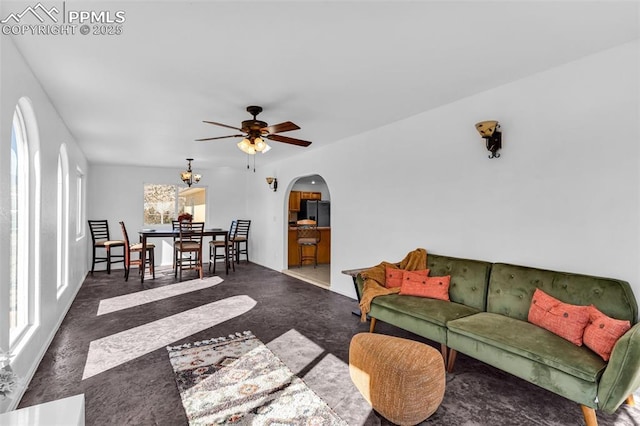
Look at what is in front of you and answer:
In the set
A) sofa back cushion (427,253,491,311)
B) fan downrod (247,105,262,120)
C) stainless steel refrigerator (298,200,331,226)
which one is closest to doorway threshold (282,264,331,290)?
stainless steel refrigerator (298,200,331,226)

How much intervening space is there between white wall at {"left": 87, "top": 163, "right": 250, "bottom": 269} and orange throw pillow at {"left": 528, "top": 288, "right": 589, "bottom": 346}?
24.9 feet

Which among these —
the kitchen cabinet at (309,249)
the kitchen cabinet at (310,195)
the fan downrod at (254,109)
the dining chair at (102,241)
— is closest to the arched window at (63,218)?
the dining chair at (102,241)

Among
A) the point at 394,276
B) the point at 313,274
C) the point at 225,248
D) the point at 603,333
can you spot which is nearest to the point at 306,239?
the point at 313,274

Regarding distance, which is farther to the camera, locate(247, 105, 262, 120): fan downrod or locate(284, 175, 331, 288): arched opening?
locate(284, 175, 331, 288): arched opening

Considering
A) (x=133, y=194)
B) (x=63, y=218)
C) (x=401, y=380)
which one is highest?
(x=133, y=194)

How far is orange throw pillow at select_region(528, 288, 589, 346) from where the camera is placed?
2.20m

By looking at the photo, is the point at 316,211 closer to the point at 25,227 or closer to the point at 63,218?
the point at 63,218

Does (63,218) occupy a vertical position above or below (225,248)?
above

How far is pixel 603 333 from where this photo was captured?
2.03 metres

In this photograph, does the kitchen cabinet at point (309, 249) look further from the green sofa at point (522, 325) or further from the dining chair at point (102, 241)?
the green sofa at point (522, 325)

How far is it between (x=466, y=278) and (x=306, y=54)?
2.48 metres

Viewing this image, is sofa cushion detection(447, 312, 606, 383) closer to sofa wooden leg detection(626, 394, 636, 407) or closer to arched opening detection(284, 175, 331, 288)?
sofa wooden leg detection(626, 394, 636, 407)

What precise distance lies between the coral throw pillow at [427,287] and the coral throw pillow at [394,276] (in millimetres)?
93

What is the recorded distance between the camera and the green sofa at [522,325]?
1.85 meters
